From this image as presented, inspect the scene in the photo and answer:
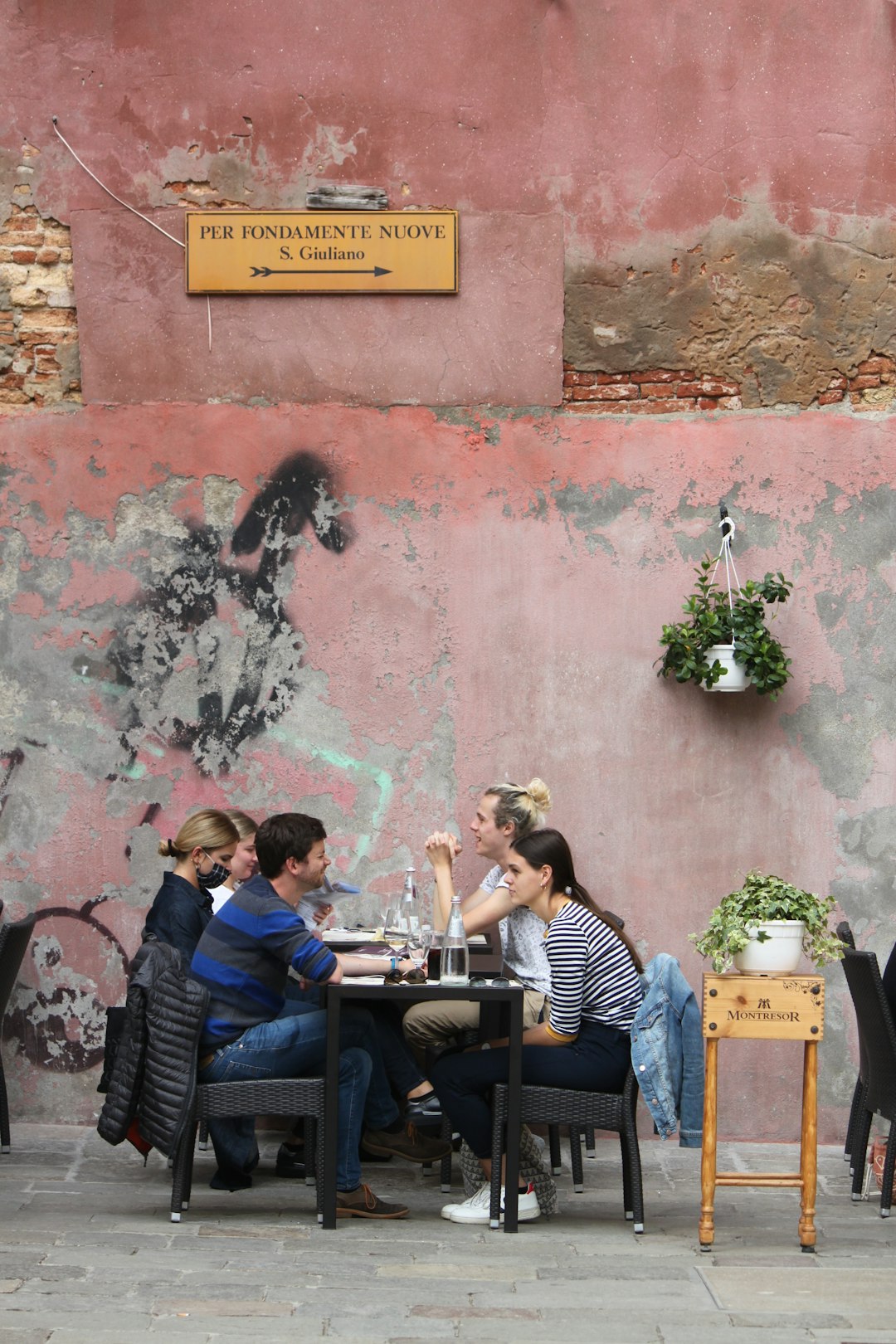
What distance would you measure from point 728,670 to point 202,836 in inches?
83.0

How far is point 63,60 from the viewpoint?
652 cm

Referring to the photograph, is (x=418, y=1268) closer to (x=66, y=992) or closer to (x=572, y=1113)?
(x=572, y=1113)

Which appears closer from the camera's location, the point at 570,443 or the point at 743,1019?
the point at 743,1019

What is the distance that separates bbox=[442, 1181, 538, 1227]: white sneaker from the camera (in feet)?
16.4

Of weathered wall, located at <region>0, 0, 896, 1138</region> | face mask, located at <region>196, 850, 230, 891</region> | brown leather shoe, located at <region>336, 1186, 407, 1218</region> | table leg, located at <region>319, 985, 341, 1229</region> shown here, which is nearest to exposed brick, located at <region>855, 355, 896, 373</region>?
weathered wall, located at <region>0, 0, 896, 1138</region>

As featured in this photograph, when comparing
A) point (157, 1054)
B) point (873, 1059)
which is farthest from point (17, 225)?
point (873, 1059)

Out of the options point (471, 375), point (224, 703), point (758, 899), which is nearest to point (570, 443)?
point (471, 375)

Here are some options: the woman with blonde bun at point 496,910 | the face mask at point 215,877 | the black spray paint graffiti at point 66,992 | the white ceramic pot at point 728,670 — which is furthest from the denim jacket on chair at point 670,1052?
the black spray paint graffiti at point 66,992

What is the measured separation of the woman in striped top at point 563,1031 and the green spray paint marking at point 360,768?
1.29m

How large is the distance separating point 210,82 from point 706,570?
287 centimetres

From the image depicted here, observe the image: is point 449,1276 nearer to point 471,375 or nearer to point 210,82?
point 471,375

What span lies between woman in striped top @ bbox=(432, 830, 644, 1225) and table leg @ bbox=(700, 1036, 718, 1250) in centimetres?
32

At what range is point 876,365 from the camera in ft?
21.2

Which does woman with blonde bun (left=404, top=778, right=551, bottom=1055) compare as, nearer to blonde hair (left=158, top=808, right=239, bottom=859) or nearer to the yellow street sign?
blonde hair (left=158, top=808, right=239, bottom=859)
